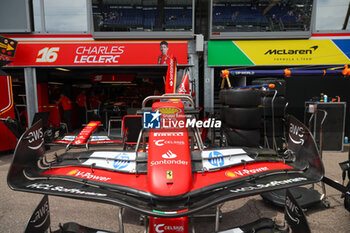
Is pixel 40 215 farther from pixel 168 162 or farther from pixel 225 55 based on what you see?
pixel 225 55

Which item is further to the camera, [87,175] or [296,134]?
[296,134]

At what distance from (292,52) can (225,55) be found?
6.89ft

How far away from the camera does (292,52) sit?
21.6 ft

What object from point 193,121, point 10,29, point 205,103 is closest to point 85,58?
point 10,29

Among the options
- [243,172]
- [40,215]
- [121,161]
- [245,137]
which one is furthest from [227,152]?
[245,137]

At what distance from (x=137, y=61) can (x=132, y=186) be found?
17.9 feet

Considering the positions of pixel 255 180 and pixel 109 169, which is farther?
pixel 109 169

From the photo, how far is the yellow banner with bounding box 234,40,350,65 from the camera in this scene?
657 cm

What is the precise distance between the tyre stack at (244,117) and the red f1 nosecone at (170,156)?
2140 mm

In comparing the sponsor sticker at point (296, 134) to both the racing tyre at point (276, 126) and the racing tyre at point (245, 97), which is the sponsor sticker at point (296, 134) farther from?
the racing tyre at point (276, 126)

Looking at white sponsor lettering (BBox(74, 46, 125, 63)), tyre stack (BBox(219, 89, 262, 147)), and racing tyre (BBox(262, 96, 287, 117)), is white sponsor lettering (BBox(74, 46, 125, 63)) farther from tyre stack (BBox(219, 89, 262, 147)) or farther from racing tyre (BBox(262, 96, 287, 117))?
racing tyre (BBox(262, 96, 287, 117))

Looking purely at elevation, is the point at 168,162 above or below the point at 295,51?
below

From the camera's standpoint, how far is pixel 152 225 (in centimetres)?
164

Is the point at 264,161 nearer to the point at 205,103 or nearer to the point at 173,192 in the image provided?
the point at 173,192
